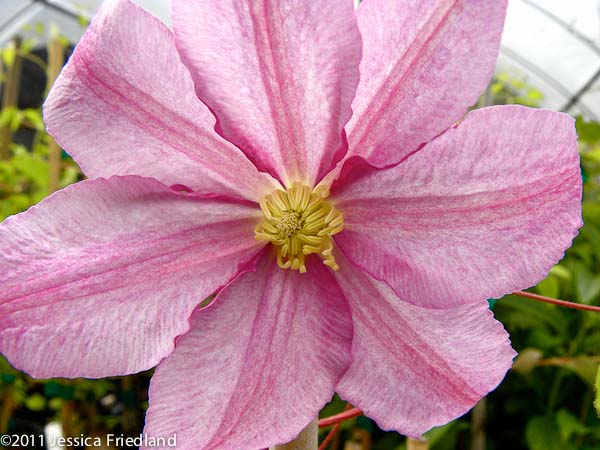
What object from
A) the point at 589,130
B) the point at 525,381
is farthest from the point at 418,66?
the point at 525,381

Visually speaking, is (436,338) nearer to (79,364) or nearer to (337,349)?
(337,349)

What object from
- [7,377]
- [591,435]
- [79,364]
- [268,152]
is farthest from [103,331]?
[591,435]

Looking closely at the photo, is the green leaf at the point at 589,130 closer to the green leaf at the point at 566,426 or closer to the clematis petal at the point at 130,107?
the green leaf at the point at 566,426

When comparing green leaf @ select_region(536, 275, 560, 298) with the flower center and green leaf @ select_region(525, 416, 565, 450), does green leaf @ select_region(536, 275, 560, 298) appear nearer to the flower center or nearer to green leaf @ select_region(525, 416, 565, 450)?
green leaf @ select_region(525, 416, 565, 450)

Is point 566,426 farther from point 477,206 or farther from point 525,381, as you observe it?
point 477,206

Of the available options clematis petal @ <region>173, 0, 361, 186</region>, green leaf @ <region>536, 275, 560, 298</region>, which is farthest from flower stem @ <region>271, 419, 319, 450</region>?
green leaf @ <region>536, 275, 560, 298</region>

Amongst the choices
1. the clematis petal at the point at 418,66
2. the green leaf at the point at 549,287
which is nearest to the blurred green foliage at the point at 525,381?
the green leaf at the point at 549,287
